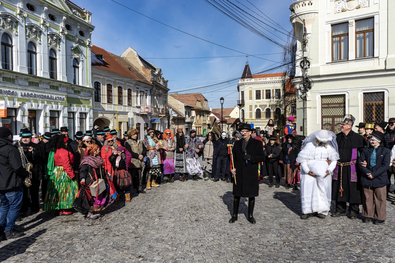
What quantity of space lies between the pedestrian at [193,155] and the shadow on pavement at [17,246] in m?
5.92

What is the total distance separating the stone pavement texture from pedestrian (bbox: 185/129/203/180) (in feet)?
11.7

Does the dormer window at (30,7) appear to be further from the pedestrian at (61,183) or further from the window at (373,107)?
the window at (373,107)

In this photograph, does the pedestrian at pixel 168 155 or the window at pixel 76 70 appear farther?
the window at pixel 76 70

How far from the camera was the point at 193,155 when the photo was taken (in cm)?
1038

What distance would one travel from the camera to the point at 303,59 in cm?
1591

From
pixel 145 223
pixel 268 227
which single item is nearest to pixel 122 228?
pixel 145 223

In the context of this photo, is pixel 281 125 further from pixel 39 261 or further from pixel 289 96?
pixel 39 261

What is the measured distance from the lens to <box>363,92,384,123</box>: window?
14383mm

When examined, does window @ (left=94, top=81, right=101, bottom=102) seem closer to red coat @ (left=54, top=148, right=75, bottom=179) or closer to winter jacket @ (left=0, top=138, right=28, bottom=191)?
red coat @ (left=54, top=148, right=75, bottom=179)

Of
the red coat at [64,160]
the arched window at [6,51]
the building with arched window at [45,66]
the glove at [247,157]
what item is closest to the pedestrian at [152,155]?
the red coat at [64,160]

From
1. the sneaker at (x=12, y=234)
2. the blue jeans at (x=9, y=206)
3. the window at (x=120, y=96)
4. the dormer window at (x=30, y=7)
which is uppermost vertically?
the dormer window at (x=30, y=7)

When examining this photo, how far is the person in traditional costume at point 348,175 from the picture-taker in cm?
548

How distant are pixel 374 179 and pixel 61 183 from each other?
6115 mm

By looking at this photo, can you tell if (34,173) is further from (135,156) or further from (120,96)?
(120,96)
